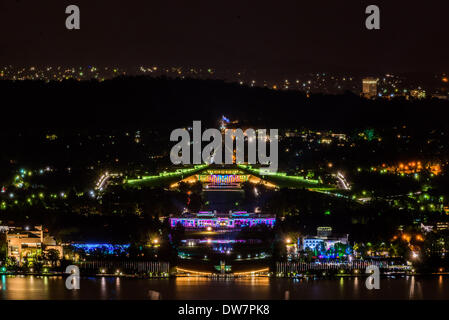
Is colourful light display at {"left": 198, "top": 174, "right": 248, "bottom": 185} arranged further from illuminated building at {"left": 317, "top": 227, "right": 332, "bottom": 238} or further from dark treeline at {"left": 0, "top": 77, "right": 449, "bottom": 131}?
dark treeline at {"left": 0, "top": 77, "right": 449, "bottom": 131}

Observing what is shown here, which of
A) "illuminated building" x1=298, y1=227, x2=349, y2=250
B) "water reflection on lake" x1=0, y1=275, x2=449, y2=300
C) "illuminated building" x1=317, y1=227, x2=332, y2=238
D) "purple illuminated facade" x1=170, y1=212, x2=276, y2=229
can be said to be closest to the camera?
"water reflection on lake" x1=0, y1=275, x2=449, y2=300

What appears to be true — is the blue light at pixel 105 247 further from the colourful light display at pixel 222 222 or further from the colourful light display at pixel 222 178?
the colourful light display at pixel 222 178

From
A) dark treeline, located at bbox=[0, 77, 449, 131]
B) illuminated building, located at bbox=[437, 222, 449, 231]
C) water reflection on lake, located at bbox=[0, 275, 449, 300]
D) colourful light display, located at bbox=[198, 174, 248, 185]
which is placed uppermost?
dark treeline, located at bbox=[0, 77, 449, 131]

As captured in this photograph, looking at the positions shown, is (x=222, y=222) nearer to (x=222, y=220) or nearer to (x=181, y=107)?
(x=222, y=220)

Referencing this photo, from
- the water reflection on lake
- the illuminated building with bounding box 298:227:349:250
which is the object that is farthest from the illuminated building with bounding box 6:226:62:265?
the illuminated building with bounding box 298:227:349:250

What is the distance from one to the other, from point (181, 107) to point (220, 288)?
2847 cm

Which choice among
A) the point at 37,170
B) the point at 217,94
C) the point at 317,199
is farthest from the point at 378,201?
the point at 217,94

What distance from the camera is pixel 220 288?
13.6m

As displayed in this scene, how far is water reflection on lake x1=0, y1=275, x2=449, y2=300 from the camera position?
1302cm

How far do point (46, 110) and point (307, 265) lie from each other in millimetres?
26175

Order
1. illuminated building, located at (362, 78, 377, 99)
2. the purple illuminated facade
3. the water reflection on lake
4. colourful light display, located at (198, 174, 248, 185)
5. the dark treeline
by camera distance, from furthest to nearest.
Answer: illuminated building, located at (362, 78, 377, 99), the dark treeline, colourful light display, located at (198, 174, 248, 185), the purple illuminated facade, the water reflection on lake

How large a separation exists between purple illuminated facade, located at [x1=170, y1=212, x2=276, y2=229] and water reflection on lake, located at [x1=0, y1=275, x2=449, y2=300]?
3.14 metres

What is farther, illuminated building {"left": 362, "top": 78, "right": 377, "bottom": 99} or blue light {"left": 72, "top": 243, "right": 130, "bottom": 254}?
illuminated building {"left": 362, "top": 78, "right": 377, "bottom": 99}
